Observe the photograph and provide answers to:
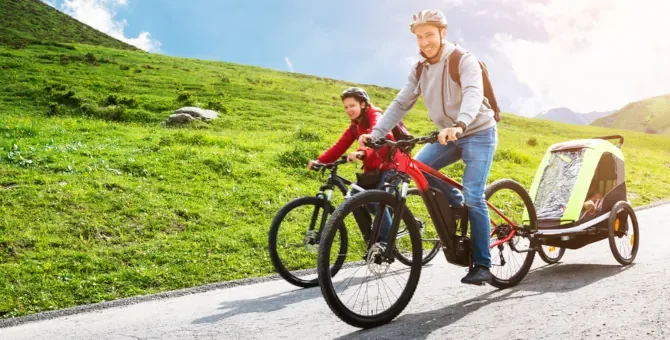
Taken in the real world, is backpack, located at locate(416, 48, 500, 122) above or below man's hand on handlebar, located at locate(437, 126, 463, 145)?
above

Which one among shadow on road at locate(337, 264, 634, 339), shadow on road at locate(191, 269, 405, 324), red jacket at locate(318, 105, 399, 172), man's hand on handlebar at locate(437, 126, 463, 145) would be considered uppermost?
red jacket at locate(318, 105, 399, 172)

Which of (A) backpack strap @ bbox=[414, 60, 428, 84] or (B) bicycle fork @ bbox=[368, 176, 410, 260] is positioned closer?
(B) bicycle fork @ bbox=[368, 176, 410, 260]

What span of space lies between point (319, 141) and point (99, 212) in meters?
12.1

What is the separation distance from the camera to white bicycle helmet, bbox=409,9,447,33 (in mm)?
5441

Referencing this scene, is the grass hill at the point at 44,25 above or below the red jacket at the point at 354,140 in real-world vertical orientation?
above

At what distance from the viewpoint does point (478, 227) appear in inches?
226

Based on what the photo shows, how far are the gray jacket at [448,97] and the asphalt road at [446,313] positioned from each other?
1753mm

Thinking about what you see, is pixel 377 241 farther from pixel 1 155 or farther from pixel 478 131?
pixel 1 155

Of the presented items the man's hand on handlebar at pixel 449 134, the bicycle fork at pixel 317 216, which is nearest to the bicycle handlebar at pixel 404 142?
the man's hand on handlebar at pixel 449 134

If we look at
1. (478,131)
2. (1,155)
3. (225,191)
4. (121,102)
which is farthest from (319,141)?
(478,131)

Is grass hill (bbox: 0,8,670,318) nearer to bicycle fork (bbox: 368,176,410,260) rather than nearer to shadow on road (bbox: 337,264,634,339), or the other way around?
shadow on road (bbox: 337,264,634,339)

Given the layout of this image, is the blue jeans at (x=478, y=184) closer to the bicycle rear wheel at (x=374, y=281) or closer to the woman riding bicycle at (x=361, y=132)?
the bicycle rear wheel at (x=374, y=281)

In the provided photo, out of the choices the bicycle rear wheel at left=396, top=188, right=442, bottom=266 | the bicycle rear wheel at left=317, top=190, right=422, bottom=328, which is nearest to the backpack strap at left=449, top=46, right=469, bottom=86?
the bicycle rear wheel at left=317, top=190, right=422, bottom=328

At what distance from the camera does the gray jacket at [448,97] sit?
5395 millimetres
